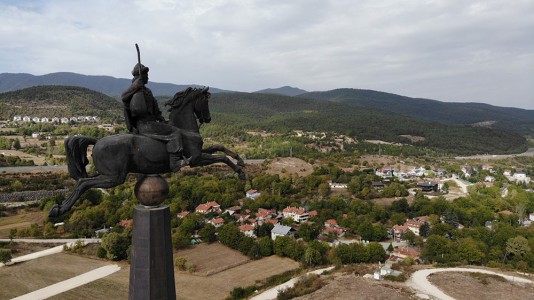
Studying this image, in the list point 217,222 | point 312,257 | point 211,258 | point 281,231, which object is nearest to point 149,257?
point 312,257

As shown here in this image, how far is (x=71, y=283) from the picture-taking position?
33.6 meters

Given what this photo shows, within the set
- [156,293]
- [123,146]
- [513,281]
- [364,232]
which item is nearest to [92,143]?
[123,146]

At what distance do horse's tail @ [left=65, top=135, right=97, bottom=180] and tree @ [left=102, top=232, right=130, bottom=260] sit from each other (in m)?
34.7

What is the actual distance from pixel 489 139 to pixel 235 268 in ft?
614

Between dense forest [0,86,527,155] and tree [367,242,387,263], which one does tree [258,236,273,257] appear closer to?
tree [367,242,387,263]

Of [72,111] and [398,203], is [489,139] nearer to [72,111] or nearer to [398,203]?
[398,203]

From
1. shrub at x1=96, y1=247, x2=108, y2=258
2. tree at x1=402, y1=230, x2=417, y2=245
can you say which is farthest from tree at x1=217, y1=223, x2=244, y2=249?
tree at x1=402, y1=230, x2=417, y2=245

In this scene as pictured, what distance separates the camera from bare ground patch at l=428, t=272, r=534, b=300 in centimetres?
3086

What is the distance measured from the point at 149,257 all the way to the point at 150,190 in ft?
4.88

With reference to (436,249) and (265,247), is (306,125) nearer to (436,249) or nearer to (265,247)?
(436,249)

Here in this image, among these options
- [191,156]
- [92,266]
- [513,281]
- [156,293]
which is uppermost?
[191,156]

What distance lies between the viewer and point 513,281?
34.0 m

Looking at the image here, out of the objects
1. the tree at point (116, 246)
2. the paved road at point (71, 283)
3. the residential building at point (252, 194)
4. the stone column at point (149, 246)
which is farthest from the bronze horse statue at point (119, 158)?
the residential building at point (252, 194)

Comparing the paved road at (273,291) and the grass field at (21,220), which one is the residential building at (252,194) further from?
the paved road at (273,291)
